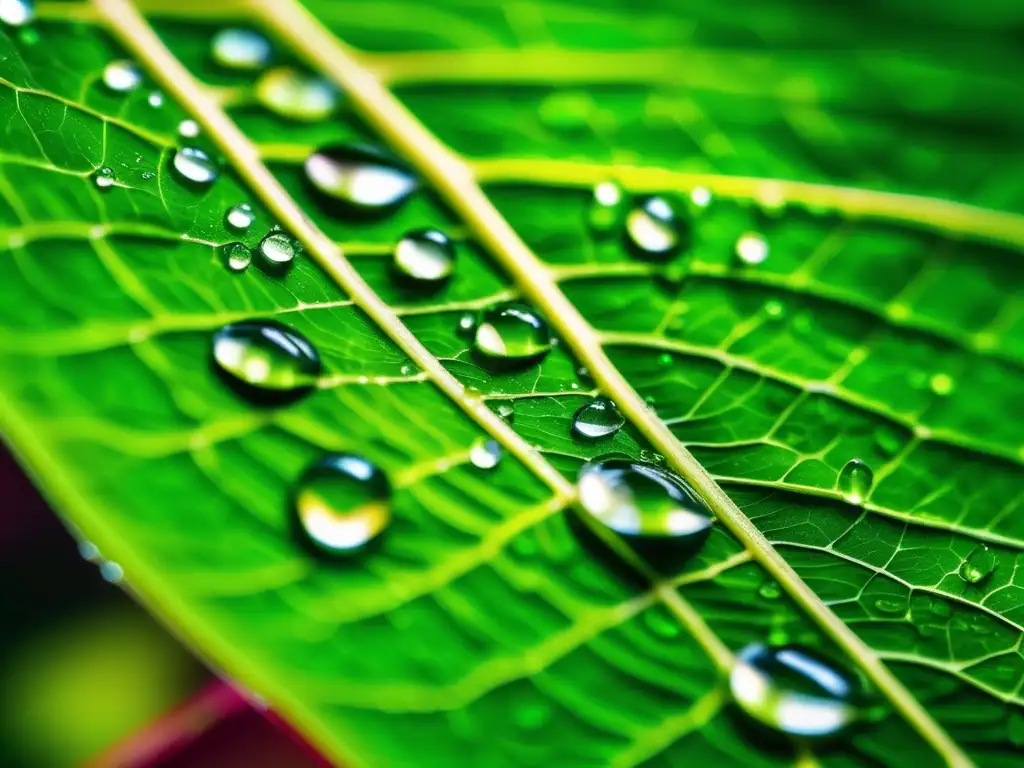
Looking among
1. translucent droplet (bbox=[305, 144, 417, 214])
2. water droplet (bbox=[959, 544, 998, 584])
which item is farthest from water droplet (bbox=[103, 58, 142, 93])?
water droplet (bbox=[959, 544, 998, 584])

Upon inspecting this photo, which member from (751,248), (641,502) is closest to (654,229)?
(751,248)

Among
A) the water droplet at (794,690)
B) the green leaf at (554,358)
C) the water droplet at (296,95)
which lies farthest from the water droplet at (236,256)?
the water droplet at (794,690)

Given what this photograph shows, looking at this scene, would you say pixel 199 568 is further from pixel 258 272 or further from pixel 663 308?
pixel 663 308

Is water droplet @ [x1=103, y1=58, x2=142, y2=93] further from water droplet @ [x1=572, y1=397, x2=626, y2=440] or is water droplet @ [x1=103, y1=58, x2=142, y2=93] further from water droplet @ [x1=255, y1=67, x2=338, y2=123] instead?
water droplet @ [x1=572, y1=397, x2=626, y2=440]

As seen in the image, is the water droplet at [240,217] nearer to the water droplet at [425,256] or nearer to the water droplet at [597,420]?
the water droplet at [425,256]

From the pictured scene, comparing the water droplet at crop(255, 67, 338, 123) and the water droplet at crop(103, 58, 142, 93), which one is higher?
the water droplet at crop(255, 67, 338, 123)

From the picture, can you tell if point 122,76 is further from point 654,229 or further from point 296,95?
point 654,229

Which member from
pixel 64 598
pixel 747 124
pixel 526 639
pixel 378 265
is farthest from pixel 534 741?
pixel 64 598
